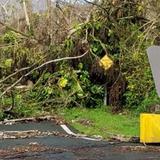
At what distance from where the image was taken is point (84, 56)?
63.6 feet

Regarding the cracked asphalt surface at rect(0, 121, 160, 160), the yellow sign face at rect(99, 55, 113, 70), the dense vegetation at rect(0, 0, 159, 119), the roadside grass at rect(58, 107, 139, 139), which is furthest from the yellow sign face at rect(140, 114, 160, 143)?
the yellow sign face at rect(99, 55, 113, 70)

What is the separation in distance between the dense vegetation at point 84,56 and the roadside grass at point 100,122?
0.63 metres

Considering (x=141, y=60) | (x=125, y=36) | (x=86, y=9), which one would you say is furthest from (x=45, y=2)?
(x=141, y=60)

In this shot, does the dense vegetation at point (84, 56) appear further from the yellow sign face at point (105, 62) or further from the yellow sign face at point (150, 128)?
the yellow sign face at point (150, 128)

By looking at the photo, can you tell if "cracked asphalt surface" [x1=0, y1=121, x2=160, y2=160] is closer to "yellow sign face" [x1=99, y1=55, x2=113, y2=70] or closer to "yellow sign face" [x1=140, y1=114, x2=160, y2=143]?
"yellow sign face" [x1=140, y1=114, x2=160, y2=143]

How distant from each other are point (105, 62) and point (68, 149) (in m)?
8.85

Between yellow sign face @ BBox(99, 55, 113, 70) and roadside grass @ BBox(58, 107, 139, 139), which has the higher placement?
yellow sign face @ BBox(99, 55, 113, 70)

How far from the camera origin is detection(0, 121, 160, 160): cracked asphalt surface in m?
9.40

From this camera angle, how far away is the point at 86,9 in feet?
65.0

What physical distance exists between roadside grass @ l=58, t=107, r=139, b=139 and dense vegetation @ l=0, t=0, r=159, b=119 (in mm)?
634

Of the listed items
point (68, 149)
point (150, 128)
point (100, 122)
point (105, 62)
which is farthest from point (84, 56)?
point (68, 149)

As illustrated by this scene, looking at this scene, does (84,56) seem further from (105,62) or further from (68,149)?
(68,149)

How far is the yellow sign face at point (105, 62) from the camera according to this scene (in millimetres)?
18797

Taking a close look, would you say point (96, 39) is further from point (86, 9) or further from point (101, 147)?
point (101, 147)
